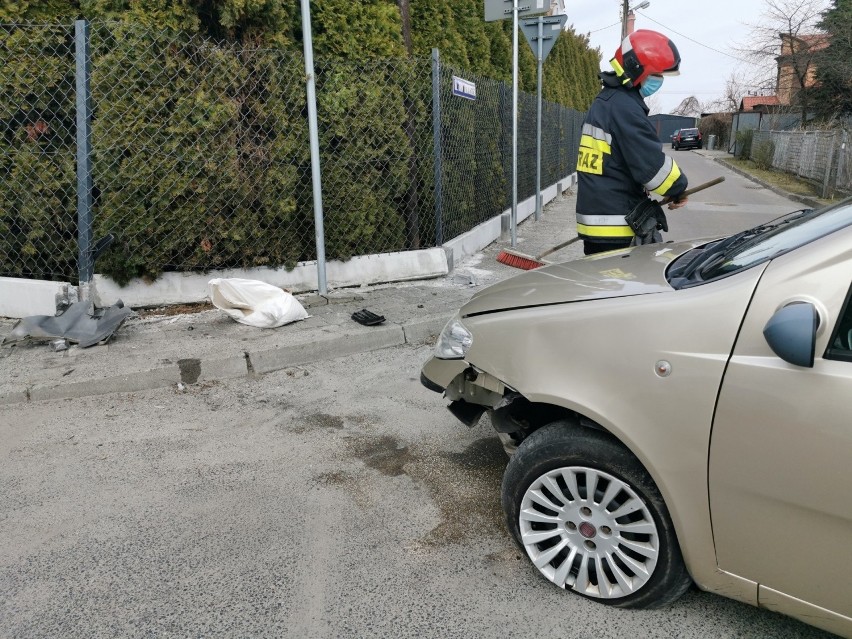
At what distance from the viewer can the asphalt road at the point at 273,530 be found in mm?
2494

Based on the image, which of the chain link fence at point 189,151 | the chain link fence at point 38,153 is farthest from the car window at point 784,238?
the chain link fence at point 38,153

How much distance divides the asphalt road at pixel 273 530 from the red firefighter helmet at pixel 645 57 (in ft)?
7.74

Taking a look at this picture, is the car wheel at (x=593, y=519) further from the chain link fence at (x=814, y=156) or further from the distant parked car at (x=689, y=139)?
the distant parked car at (x=689, y=139)

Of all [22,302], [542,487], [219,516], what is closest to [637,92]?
[542,487]

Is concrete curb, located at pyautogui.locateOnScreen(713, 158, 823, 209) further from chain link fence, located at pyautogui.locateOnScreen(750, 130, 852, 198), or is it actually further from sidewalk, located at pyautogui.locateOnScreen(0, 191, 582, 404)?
sidewalk, located at pyautogui.locateOnScreen(0, 191, 582, 404)

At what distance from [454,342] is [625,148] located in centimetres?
211

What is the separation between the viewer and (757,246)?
260 centimetres

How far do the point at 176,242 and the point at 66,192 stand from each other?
0.96 metres

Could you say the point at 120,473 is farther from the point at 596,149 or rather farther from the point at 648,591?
the point at 596,149

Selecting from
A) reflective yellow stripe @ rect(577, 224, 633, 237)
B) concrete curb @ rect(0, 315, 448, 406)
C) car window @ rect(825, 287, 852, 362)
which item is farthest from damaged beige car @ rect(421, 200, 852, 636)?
concrete curb @ rect(0, 315, 448, 406)

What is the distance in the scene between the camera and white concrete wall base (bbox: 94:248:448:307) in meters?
6.23

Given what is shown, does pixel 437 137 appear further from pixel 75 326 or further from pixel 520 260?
pixel 75 326

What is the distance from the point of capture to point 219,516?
3.20m

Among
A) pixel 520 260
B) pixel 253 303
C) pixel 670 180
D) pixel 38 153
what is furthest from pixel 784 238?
pixel 38 153
